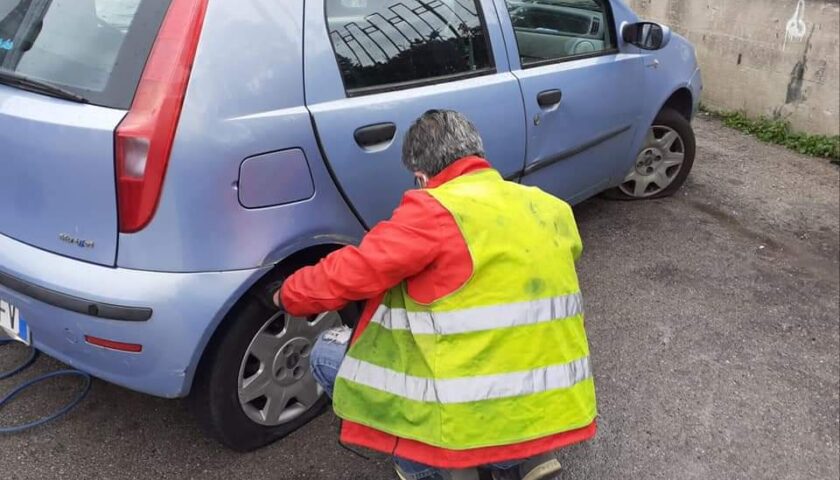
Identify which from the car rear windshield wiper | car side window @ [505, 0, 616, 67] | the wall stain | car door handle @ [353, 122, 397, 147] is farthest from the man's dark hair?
the wall stain

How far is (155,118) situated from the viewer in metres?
1.82

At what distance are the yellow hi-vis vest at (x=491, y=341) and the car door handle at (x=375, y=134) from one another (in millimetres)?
563

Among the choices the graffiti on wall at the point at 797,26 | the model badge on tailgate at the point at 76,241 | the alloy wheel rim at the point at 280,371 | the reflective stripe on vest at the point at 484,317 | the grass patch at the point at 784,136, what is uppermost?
the model badge on tailgate at the point at 76,241

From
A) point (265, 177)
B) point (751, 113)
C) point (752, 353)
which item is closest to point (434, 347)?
point (265, 177)

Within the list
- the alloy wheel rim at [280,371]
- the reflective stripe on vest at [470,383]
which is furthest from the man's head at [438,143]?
the alloy wheel rim at [280,371]

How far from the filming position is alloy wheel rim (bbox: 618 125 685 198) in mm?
4445

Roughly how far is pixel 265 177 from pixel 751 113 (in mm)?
6086

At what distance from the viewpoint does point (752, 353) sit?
324 cm

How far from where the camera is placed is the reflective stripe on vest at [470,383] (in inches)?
64.7

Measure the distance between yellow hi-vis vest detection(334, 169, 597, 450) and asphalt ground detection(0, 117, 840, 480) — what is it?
828 mm

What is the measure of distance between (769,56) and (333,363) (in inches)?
236

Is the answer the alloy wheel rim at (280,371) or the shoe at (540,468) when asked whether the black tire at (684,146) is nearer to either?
the alloy wheel rim at (280,371)

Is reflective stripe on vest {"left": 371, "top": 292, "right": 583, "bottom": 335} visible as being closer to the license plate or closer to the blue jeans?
the blue jeans

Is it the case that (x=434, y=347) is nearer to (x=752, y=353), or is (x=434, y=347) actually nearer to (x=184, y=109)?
(x=184, y=109)
